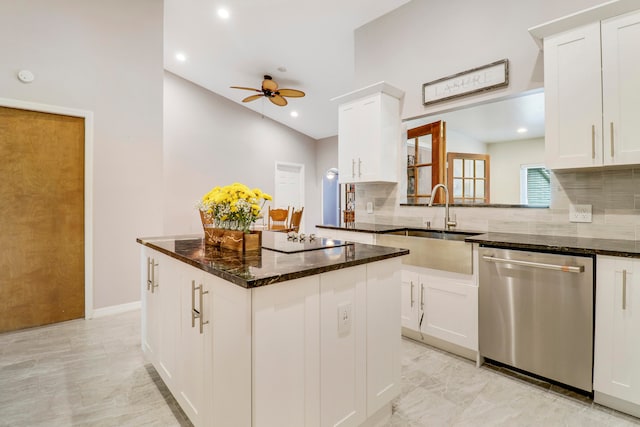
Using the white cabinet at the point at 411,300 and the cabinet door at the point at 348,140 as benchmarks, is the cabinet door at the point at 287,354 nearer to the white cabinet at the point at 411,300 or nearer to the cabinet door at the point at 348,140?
the white cabinet at the point at 411,300

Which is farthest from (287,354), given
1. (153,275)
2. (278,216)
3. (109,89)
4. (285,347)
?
(278,216)

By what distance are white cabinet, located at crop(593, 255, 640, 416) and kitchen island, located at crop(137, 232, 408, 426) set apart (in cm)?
113

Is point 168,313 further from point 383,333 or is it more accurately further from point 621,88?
point 621,88

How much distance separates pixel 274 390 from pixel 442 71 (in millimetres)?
3087

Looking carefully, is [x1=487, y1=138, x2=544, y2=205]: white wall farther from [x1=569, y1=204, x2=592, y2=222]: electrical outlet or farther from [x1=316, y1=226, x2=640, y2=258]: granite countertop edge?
[x1=316, y1=226, x2=640, y2=258]: granite countertop edge

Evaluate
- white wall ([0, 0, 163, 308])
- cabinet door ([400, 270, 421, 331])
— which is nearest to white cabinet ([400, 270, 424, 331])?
cabinet door ([400, 270, 421, 331])

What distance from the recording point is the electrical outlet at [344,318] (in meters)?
1.36

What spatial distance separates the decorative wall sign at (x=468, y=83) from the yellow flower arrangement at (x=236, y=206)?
7.28ft

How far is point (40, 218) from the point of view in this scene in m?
3.00

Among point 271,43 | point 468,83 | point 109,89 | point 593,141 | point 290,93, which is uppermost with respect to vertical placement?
point 271,43

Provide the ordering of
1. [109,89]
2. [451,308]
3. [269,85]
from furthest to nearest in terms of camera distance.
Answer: [269,85] < [109,89] < [451,308]

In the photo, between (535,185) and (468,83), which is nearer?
(535,185)

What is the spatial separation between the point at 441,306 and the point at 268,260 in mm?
1604

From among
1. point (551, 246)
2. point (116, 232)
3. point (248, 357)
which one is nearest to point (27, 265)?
point (116, 232)
